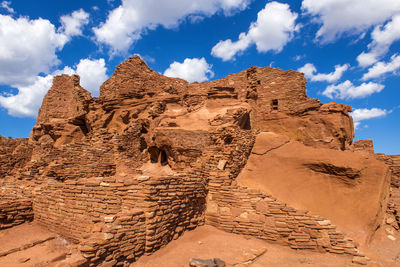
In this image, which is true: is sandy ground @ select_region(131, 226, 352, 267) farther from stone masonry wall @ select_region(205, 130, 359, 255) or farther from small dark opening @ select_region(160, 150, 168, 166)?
small dark opening @ select_region(160, 150, 168, 166)

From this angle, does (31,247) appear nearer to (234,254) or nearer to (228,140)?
(234,254)

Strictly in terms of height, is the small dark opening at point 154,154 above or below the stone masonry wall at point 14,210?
above

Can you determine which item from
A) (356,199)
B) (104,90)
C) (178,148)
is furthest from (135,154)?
(356,199)

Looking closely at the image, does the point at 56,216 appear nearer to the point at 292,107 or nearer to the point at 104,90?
the point at 104,90

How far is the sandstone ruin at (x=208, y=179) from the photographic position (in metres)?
5.27

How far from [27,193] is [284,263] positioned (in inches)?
349

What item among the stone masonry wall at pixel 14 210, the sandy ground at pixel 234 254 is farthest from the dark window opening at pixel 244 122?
the stone masonry wall at pixel 14 210

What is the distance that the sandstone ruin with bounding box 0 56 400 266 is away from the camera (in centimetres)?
527

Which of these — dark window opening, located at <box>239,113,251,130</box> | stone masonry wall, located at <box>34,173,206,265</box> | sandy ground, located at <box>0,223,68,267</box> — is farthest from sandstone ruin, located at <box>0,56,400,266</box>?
sandy ground, located at <box>0,223,68,267</box>

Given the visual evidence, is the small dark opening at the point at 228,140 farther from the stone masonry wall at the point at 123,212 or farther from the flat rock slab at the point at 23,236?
the flat rock slab at the point at 23,236

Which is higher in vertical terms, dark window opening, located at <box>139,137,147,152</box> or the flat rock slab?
dark window opening, located at <box>139,137,147,152</box>

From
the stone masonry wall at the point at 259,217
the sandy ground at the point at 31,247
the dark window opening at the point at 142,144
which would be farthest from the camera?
the dark window opening at the point at 142,144

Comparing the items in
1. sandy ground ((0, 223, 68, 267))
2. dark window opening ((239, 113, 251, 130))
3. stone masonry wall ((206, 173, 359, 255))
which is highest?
dark window opening ((239, 113, 251, 130))

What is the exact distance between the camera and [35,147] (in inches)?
627
